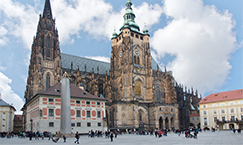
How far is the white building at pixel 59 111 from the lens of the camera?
125 ft

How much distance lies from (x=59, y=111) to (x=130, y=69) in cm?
2801

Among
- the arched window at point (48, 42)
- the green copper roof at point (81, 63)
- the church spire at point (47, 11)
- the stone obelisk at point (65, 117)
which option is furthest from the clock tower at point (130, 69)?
the stone obelisk at point (65, 117)

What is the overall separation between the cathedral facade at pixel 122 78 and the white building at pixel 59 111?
35.4ft

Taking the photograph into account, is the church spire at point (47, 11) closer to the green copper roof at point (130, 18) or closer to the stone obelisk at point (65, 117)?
the green copper roof at point (130, 18)

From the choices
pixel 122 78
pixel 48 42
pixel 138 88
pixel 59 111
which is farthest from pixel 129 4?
pixel 59 111

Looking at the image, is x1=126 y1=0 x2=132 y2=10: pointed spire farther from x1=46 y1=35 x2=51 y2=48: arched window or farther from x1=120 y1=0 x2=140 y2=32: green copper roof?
x1=46 y1=35 x2=51 y2=48: arched window

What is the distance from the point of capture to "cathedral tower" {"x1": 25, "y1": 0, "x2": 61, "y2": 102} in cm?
5266

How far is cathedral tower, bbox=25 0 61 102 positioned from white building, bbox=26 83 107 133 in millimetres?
8780

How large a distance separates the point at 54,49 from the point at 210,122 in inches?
1837

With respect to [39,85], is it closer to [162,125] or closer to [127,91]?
[127,91]

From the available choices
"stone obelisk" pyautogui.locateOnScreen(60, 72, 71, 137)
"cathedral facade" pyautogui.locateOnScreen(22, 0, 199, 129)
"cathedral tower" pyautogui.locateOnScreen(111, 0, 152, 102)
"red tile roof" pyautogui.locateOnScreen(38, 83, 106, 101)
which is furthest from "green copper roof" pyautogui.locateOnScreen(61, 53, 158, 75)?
"stone obelisk" pyautogui.locateOnScreen(60, 72, 71, 137)

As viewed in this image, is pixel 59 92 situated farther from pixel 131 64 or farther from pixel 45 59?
pixel 131 64

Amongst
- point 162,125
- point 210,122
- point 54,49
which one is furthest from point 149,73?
point 54,49

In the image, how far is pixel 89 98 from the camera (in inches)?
1699
